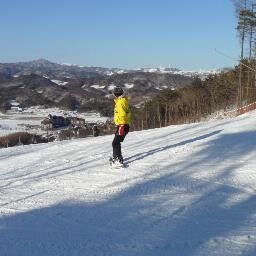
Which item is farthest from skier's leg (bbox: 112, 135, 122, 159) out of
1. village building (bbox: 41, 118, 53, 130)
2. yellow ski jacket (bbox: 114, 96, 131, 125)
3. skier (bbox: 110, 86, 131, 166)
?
village building (bbox: 41, 118, 53, 130)

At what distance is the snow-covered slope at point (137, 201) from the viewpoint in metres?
6.87

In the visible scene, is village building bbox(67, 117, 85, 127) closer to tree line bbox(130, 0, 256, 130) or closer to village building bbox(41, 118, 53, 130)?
village building bbox(41, 118, 53, 130)

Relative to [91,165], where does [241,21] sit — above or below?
above

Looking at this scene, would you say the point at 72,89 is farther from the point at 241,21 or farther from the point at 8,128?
the point at 241,21

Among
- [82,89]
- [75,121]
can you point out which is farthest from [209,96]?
[82,89]

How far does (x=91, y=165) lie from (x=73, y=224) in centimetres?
558

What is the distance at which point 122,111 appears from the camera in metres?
12.1

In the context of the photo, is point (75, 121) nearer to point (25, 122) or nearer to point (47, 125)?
point (47, 125)

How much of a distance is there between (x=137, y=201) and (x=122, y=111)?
10.7ft

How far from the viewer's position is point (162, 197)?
962 cm

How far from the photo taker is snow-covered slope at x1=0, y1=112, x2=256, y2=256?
6871 millimetres

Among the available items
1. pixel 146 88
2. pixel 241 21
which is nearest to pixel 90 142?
pixel 241 21

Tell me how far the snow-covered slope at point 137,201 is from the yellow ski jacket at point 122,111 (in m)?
1.19

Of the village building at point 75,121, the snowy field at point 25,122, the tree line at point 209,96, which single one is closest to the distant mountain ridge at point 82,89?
the snowy field at point 25,122
